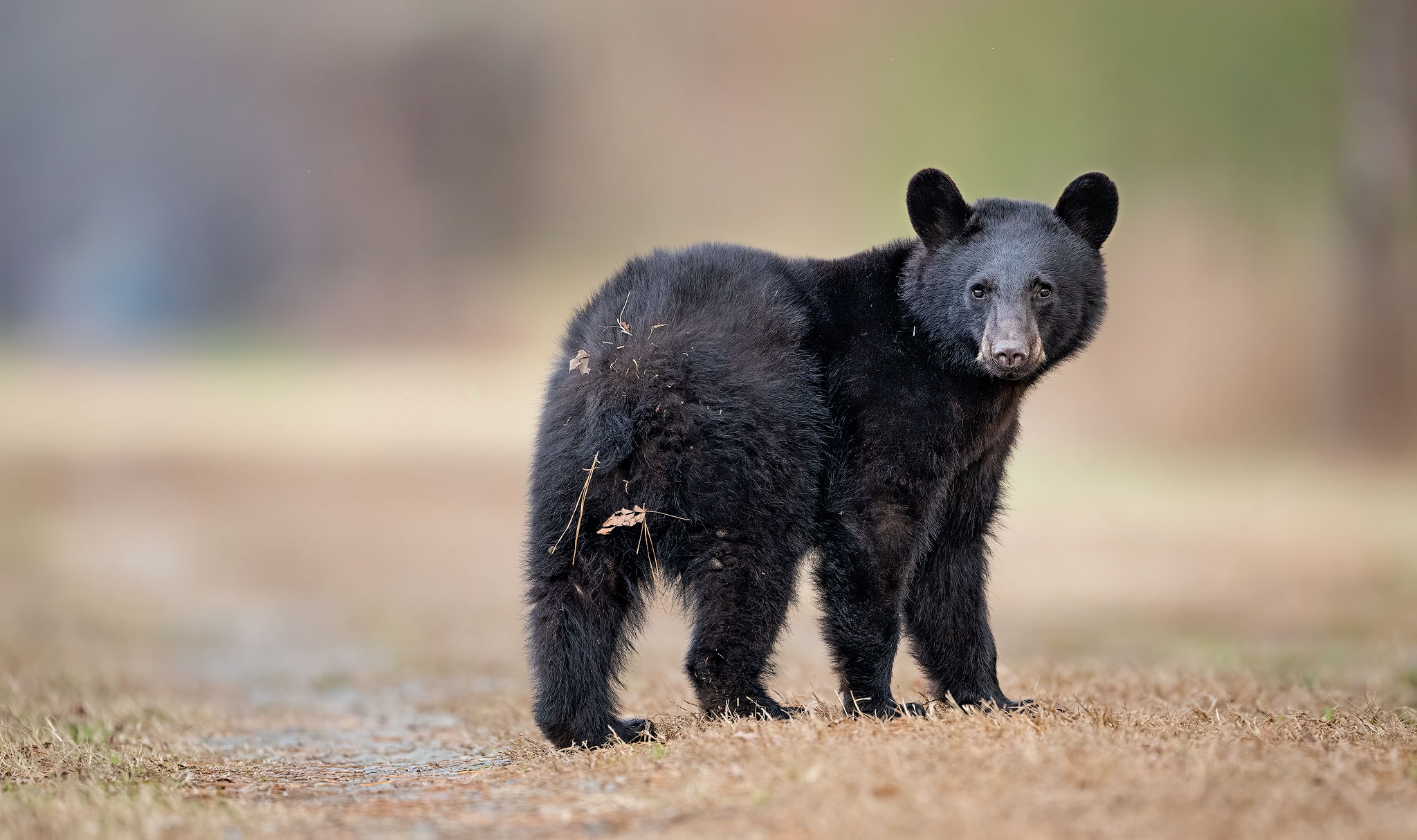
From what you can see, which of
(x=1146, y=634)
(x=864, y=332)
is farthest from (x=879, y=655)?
(x=1146, y=634)

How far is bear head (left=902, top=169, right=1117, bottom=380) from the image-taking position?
573 centimetres

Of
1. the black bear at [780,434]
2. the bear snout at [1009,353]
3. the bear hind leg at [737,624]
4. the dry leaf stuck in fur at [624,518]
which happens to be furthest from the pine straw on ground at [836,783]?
the bear snout at [1009,353]

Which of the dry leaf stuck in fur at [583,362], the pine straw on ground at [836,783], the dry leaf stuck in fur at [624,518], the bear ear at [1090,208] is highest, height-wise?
the bear ear at [1090,208]

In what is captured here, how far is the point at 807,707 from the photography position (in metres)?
5.79

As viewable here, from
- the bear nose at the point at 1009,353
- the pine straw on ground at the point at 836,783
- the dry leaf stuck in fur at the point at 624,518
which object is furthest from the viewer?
the bear nose at the point at 1009,353

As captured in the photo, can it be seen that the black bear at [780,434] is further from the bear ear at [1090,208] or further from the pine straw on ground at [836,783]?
the pine straw on ground at [836,783]

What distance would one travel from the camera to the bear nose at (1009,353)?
218 inches

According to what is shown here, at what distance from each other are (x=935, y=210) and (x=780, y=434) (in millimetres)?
1503

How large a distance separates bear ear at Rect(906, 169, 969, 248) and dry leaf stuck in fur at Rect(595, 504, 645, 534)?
2.02m

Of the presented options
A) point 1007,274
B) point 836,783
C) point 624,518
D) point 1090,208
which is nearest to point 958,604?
point 1007,274

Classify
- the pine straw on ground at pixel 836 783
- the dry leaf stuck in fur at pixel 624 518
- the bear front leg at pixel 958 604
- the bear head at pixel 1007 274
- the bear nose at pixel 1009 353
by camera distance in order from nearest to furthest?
the pine straw on ground at pixel 836 783 → the dry leaf stuck in fur at pixel 624 518 → the bear nose at pixel 1009 353 → the bear head at pixel 1007 274 → the bear front leg at pixel 958 604

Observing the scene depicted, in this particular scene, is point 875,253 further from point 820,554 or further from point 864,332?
point 820,554

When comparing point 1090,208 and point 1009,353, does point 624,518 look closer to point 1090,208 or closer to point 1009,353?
point 1009,353

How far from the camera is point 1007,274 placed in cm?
585
